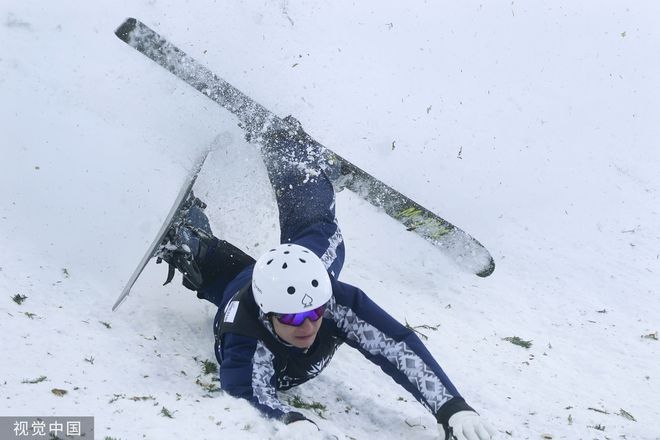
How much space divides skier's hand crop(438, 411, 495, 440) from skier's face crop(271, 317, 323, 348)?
0.89m

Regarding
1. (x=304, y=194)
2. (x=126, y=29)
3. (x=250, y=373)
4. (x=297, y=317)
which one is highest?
(x=126, y=29)

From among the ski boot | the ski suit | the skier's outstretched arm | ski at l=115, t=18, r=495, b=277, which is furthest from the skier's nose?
ski at l=115, t=18, r=495, b=277

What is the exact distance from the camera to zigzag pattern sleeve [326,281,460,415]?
161 inches

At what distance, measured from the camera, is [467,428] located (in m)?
3.79

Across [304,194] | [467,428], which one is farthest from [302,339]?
[304,194]

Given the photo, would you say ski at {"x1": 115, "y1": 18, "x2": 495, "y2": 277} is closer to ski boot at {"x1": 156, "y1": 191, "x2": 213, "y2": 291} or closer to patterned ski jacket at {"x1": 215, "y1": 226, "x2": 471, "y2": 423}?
ski boot at {"x1": 156, "y1": 191, "x2": 213, "y2": 291}

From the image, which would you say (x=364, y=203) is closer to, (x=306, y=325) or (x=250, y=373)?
(x=306, y=325)

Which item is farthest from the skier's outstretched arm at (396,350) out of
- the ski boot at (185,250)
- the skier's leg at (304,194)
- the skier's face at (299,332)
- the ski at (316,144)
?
the ski at (316,144)

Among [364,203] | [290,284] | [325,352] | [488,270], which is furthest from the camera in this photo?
[364,203]

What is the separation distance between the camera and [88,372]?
3963 millimetres

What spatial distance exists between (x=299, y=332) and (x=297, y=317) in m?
0.11

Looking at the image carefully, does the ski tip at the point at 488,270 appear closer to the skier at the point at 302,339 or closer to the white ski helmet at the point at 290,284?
the skier at the point at 302,339

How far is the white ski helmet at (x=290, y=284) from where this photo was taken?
13.0 feet

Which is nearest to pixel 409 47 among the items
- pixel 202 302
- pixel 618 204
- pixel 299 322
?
pixel 618 204
